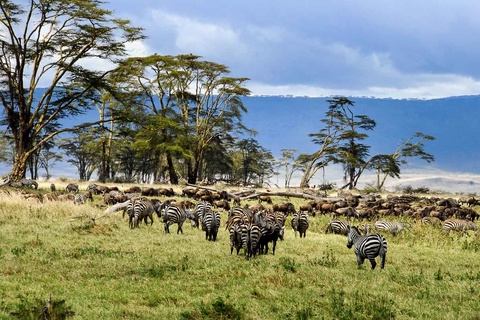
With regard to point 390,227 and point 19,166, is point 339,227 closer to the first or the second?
point 390,227

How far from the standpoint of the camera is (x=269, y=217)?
19.0 meters

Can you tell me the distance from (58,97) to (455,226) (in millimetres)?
31395

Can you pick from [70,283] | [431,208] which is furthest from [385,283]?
[431,208]

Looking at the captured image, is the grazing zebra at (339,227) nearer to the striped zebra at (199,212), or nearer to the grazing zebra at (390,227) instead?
the grazing zebra at (390,227)

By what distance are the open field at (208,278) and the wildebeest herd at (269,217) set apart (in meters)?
Result: 0.56

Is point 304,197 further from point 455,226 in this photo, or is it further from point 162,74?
point 162,74

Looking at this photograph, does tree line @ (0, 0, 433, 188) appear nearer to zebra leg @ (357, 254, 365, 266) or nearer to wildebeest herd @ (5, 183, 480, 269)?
wildebeest herd @ (5, 183, 480, 269)

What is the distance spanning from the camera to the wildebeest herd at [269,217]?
14703 mm

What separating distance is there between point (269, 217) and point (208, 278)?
23.9ft

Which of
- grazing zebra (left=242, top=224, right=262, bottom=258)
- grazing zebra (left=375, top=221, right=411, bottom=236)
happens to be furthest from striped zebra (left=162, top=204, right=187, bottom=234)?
grazing zebra (left=375, top=221, right=411, bottom=236)

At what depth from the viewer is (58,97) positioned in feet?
143

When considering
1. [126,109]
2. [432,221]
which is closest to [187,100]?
[126,109]

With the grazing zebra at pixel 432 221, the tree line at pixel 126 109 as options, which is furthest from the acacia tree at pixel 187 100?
the grazing zebra at pixel 432 221

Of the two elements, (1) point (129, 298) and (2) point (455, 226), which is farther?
(2) point (455, 226)
